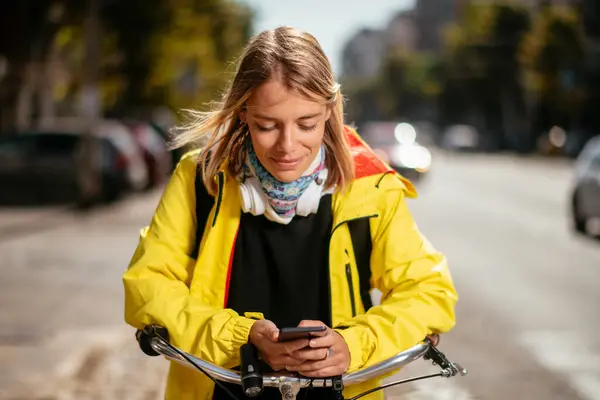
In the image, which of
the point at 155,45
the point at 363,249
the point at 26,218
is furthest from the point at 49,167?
the point at 363,249

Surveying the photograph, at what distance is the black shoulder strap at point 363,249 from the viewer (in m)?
2.47

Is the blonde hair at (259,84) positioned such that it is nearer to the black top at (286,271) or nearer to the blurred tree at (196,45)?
the black top at (286,271)

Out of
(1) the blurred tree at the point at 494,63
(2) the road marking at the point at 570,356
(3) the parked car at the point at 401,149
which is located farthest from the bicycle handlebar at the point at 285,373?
(1) the blurred tree at the point at 494,63

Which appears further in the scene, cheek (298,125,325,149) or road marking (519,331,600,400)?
road marking (519,331,600,400)

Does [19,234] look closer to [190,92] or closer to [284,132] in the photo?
[284,132]

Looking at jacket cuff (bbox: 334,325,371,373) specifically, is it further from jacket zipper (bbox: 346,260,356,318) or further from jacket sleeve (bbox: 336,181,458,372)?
jacket zipper (bbox: 346,260,356,318)

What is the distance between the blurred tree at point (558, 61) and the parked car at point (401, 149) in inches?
1205

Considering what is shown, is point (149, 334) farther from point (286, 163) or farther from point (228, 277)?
point (286, 163)

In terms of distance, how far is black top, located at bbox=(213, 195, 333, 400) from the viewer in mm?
2488

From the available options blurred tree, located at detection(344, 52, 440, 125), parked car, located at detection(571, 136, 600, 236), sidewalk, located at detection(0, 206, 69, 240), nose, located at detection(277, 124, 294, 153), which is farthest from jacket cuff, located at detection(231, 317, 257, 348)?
blurred tree, located at detection(344, 52, 440, 125)

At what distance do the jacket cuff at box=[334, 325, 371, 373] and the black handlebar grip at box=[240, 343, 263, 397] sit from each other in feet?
0.59

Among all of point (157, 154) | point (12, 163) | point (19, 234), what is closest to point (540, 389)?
point (19, 234)

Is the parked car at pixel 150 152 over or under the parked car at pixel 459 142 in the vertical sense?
over

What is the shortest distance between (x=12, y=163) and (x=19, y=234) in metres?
6.53
